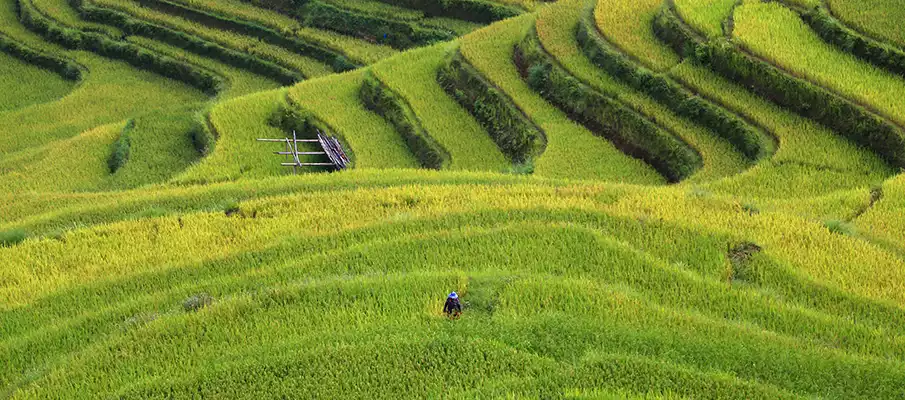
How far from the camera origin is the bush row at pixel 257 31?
35.0 meters

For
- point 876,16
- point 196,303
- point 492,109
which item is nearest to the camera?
point 196,303

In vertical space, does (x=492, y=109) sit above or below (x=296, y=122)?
above

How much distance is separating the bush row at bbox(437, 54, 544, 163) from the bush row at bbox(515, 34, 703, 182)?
3.47 ft

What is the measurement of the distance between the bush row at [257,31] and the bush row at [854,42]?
15.8 meters

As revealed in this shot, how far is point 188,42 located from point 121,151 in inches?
516

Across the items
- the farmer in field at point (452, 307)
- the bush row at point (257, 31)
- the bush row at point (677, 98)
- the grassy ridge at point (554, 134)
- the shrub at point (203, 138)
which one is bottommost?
the bush row at point (257, 31)

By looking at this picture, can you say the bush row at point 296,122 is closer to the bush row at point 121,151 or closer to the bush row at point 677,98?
the bush row at point 121,151

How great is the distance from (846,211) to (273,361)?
9357 mm

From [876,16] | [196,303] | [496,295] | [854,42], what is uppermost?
[876,16]

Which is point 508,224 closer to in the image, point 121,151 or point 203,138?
point 203,138

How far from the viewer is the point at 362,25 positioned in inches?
1453

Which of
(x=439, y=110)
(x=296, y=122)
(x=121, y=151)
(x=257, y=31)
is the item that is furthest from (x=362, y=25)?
(x=121, y=151)

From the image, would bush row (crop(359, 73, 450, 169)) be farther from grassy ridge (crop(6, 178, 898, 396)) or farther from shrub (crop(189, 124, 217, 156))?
grassy ridge (crop(6, 178, 898, 396))

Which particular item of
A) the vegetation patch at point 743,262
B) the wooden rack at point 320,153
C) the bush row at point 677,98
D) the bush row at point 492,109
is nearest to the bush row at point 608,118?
the bush row at point 677,98
